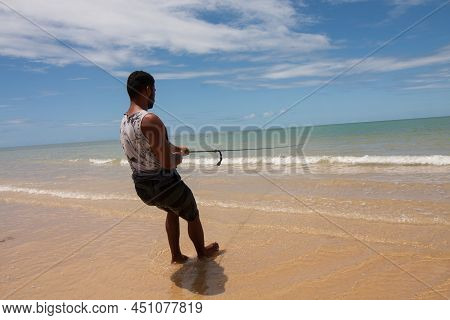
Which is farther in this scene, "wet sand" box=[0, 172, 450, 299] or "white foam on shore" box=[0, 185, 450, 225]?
"white foam on shore" box=[0, 185, 450, 225]

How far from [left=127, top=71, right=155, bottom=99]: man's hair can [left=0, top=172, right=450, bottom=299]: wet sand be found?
1.85 metres

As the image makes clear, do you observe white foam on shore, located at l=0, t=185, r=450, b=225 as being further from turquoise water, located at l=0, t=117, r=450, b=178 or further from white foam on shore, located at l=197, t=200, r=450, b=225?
turquoise water, located at l=0, t=117, r=450, b=178

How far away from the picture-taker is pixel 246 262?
4059mm

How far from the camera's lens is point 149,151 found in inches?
139

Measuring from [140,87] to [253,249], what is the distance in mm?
2247

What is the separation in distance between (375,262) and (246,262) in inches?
51.5

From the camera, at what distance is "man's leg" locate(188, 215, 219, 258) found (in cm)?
411

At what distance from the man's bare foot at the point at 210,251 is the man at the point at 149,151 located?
0.68m

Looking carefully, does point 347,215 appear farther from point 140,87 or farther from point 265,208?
point 140,87

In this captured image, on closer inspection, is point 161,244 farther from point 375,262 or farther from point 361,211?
point 361,211

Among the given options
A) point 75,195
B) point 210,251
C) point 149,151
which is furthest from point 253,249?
point 75,195

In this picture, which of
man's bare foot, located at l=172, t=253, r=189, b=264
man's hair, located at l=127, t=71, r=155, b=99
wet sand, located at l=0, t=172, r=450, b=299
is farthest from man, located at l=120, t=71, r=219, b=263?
wet sand, located at l=0, t=172, r=450, b=299

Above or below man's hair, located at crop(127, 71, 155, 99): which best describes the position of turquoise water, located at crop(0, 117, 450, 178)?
below
